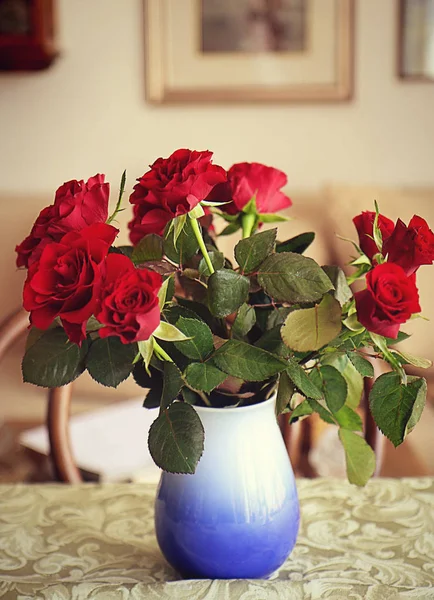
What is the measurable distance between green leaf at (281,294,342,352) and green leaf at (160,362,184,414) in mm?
90

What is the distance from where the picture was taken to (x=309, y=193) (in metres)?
2.19

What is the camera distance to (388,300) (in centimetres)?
51

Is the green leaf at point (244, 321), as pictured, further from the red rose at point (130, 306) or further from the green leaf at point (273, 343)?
the red rose at point (130, 306)

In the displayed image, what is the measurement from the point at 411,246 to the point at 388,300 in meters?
0.07

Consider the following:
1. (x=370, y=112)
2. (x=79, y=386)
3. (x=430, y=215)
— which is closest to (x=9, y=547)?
(x=79, y=386)

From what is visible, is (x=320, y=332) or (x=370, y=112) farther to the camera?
(x=370, y=112)

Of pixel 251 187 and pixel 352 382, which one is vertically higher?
pixel 251 187

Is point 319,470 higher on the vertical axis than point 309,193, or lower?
lower

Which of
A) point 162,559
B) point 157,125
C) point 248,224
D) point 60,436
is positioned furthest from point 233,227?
point 157,125

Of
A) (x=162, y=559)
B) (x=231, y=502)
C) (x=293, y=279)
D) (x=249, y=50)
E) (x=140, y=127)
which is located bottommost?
(x=162, y=559)

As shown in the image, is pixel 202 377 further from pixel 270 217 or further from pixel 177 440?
pixel 270 217

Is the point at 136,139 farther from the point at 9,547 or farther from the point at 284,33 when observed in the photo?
the point at 9,547

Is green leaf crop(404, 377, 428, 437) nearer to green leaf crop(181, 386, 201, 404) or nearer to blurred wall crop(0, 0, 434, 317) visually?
green leaf crop(181, 386, 201, 404)

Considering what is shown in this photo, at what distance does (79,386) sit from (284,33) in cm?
123
